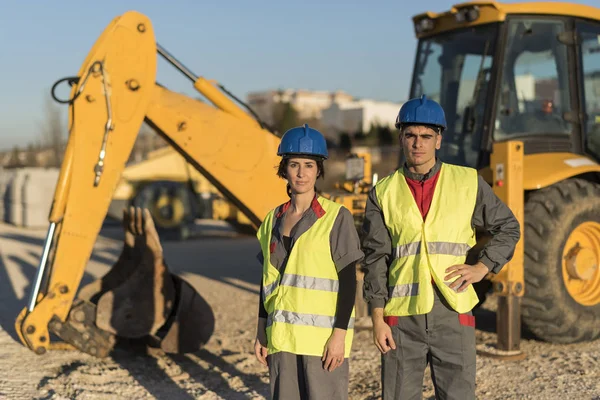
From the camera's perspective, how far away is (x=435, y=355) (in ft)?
10.3

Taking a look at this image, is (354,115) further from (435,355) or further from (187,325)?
(435,355)

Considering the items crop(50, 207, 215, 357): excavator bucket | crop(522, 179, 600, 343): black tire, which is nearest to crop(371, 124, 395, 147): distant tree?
crop(522, 179, 600, 343): black tire

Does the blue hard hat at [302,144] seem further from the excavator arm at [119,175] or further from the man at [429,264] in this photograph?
the excavator arm at [119,175]

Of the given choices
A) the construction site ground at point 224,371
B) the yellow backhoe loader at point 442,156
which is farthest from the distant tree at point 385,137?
the yellow backhoe loader at point 442,156

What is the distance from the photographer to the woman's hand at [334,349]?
3.03m

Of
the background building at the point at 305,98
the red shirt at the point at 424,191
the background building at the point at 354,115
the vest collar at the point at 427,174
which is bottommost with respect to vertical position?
the red shirt at the point at 424,191

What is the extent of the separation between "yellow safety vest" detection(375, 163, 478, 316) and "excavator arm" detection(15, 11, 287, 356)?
9.24 feet

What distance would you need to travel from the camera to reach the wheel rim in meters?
5.98

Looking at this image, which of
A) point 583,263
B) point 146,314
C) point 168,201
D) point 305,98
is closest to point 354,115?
point 305,98

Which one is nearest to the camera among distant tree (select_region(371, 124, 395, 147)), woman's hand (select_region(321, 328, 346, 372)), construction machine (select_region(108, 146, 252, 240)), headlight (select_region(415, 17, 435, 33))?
woman's hand (select_region(321, 328, 346, 372))

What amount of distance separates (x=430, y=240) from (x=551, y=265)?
2987 mm

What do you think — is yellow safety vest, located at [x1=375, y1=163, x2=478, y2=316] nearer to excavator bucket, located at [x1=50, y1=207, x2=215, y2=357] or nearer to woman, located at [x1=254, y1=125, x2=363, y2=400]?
woman, located at [x1=254, y1=125, x2=363, y2=400]

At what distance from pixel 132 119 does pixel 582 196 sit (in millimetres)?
3618

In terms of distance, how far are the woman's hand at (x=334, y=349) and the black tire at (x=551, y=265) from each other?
3171 millimetres
